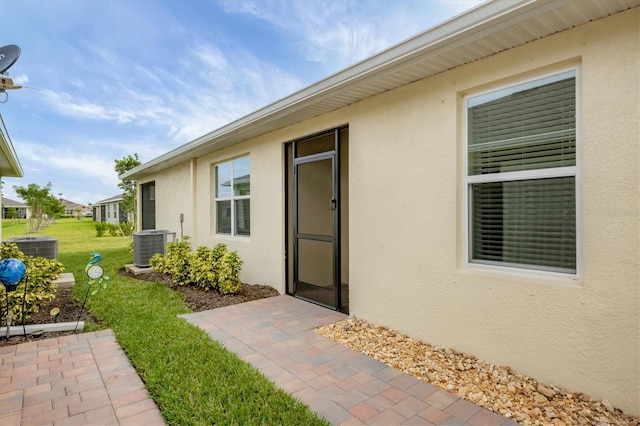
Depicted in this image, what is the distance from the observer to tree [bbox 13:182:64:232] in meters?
26.9

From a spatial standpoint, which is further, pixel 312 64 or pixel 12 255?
pixel 312 64

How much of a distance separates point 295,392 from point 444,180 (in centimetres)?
252

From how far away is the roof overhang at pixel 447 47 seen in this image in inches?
100

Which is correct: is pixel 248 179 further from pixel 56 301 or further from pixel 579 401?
pixel 579 401

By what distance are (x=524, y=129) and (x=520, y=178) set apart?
1.50ft

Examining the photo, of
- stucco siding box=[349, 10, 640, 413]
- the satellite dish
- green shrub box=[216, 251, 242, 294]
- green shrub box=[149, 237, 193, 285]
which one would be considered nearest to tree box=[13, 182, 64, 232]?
green shrub box=[149, 237, 193, 285]

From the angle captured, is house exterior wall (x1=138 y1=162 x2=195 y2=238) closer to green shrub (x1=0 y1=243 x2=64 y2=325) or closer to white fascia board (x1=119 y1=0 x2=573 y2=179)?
green shrub (x1=0 y1=243 x2=64 y2=325)

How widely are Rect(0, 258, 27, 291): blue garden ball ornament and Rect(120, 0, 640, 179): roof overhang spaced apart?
370 cm

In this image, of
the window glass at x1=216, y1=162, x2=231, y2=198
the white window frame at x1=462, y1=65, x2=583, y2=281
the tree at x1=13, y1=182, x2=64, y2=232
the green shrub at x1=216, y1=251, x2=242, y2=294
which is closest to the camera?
the white window frame at x1=462, y1=65, x2=583, y2=281

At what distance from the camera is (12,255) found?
18.4 ft

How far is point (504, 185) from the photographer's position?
10.9 feet

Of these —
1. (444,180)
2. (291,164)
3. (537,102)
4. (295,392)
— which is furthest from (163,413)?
(291,164)

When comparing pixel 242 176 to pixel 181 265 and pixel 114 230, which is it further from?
pixel 114 230

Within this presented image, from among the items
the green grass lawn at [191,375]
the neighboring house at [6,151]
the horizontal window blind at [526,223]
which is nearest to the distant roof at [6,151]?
the neighboring house at [6,151]
